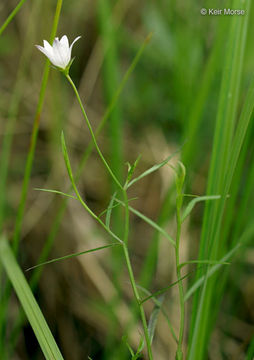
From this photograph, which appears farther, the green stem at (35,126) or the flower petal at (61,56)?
the green stem at (35,126)

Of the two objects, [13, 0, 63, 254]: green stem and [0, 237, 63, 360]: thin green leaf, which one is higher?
[13, 0, 63, 254]: green stem

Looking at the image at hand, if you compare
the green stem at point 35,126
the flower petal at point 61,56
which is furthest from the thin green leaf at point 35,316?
the flower petal at point 61,56

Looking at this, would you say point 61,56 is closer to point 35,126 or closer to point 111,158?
point 35,126

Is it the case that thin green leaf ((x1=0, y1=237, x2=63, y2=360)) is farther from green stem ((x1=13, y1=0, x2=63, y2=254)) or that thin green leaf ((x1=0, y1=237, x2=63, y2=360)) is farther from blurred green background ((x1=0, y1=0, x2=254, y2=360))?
blurred green background ((x1=0, y1=0, x2=254, y2=360))

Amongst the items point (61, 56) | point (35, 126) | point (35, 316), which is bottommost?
point (35, 316)

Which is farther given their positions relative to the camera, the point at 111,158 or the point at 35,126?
the point at 111,158

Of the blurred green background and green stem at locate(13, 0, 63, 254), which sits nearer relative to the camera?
green stem at locate(13, 0, 63, 254)

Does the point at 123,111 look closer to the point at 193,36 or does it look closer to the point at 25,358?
the point at 193,36

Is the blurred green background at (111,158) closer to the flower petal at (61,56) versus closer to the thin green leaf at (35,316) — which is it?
the thin green leaf at (35,316)

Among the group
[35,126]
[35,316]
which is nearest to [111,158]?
[35,126]

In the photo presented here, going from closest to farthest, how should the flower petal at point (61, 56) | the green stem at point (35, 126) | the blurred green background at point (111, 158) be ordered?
the flower petal at point (61, 56) → the green stem at point (35, 126) → the blurred green background at point (111, 158)

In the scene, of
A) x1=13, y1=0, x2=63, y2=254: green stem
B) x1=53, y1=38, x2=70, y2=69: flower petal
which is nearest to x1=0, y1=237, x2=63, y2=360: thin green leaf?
x1=13, y1=0, x2=63, y2=254: green stem
